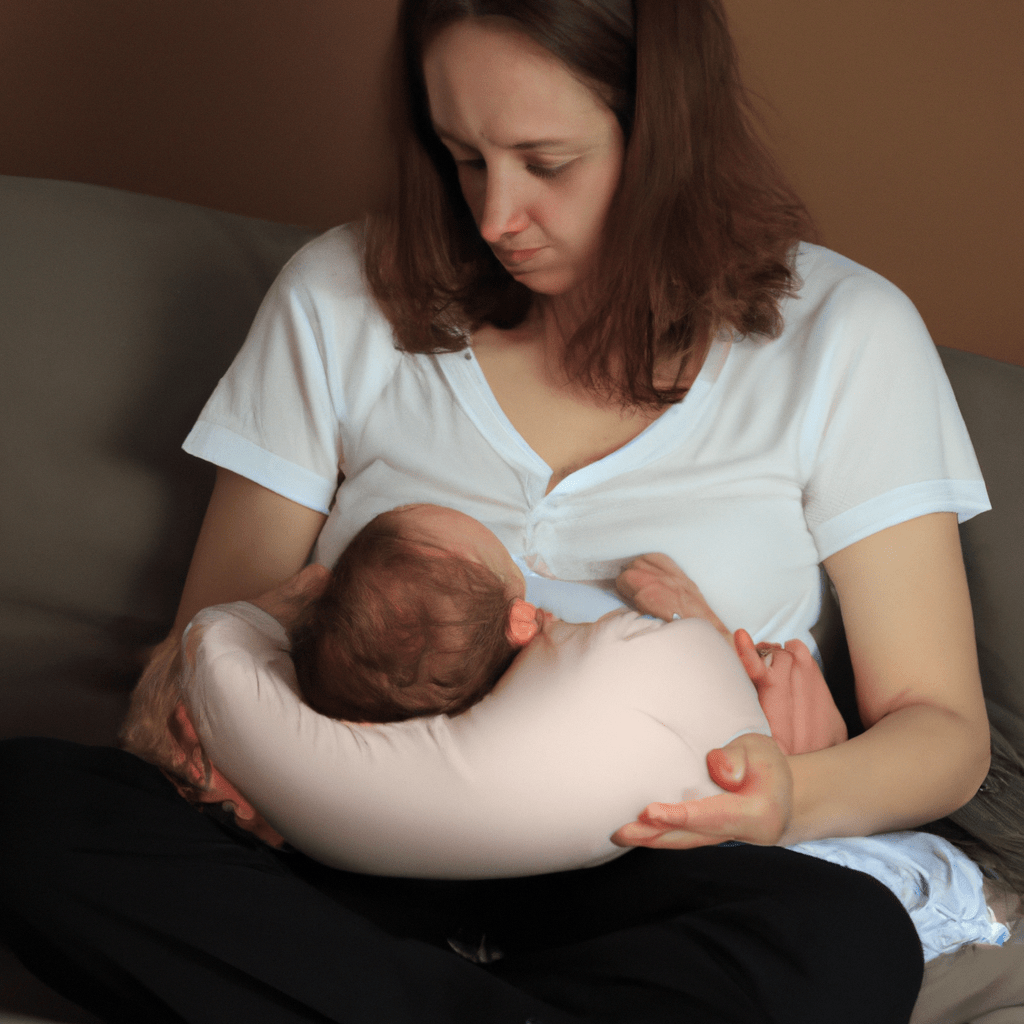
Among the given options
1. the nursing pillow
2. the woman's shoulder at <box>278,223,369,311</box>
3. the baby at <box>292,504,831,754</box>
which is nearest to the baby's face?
the baby at <box>292,504,831,754</box>

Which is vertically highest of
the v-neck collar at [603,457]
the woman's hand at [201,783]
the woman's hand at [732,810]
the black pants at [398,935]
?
the v-neck collar at [603,457]

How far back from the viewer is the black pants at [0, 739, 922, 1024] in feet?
2.09

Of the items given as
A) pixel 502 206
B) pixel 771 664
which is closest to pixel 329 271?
pixel 502 206

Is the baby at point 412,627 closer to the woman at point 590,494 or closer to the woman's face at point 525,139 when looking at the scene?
the woman at point 590,494

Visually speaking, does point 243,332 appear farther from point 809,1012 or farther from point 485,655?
point 809,1012

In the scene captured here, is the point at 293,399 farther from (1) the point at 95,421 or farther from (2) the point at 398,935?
(2) the point at 398,935

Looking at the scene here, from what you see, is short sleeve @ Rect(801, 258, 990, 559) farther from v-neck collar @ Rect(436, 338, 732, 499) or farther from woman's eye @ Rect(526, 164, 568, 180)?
woman's eye @ Rect(526, 164, 568, 180)

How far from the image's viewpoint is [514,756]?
27.4 inches

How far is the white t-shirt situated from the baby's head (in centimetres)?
14

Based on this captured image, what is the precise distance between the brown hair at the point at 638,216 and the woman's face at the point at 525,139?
0.02 m

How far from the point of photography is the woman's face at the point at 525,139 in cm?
85

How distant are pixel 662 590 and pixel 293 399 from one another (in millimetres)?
440

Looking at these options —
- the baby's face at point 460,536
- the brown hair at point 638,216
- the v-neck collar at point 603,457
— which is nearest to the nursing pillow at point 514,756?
the baby's face at point 460,536

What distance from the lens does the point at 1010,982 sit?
81cm
